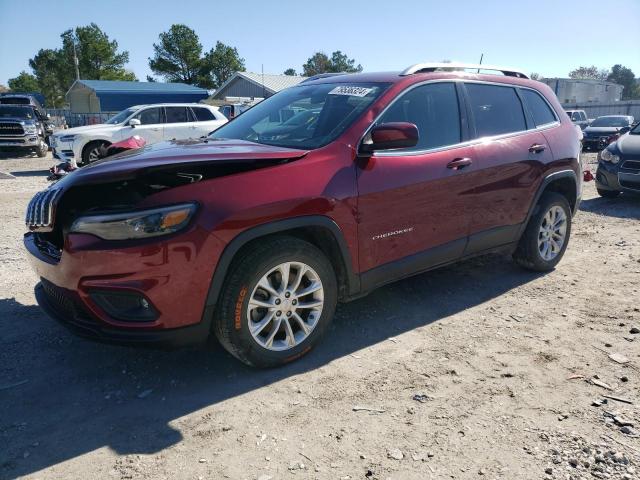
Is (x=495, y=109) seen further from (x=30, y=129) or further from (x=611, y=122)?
(x=611, y=122)

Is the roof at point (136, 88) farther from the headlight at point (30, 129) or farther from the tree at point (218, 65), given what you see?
the tree at point (218, 65)

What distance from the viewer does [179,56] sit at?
67.9m

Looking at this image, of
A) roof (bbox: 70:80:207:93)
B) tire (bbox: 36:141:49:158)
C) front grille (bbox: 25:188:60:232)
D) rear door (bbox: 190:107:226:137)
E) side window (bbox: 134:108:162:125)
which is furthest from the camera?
roof (bbox: 70:80:207:93)

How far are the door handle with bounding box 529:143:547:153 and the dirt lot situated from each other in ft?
4.42

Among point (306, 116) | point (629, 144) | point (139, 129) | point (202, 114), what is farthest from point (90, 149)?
point (629, 144)

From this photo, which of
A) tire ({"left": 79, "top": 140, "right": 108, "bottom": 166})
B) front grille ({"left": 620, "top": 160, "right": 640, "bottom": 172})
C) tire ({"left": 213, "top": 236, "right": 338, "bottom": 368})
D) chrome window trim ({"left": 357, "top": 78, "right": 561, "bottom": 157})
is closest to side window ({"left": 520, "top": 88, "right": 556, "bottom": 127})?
chrome window trim ({"left": 357, "top": 78, "right": 561, "bottom": 157})

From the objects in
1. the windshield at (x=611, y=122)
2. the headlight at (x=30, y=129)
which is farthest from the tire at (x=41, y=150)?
the windshield at (x=611, y=122)

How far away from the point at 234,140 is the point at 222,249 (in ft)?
4.37

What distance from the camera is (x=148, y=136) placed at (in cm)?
1309

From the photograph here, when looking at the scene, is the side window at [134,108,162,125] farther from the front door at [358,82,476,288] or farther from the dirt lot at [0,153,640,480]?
the front door at [358,82,476,288]

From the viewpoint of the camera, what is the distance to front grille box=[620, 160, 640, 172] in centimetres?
839

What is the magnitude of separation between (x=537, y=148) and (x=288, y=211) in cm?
279

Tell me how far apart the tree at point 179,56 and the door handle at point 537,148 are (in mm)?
69554

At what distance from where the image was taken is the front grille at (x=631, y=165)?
8.39 meters
